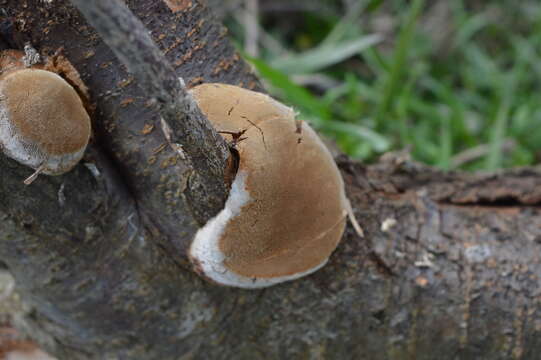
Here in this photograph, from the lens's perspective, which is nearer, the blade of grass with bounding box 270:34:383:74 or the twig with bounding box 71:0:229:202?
the twig with bounding box 71:0:229:202

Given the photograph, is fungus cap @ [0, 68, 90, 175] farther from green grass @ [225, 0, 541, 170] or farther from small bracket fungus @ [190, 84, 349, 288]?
green grass @ [225, 0, 541, 170]

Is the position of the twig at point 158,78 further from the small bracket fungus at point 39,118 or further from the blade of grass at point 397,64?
the blade of grass at point 397,64

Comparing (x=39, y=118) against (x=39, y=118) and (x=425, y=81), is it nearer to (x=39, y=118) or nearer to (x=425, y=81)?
(x=39, y=118)

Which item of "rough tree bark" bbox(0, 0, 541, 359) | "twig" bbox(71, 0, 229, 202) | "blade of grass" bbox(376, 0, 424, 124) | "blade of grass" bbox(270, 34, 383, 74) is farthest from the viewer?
"blade of grass" bbox(270, 34, 383, 74)

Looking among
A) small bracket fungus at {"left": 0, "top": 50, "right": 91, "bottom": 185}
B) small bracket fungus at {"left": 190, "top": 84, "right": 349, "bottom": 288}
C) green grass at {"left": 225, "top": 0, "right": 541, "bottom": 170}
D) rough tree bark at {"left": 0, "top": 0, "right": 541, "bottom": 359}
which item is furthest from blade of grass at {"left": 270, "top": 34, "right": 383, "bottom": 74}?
small bracket fungus at {"left": 0, "top": 50, "right": 91, "bottom": 185}

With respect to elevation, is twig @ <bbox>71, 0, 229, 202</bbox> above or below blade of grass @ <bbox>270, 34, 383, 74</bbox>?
above

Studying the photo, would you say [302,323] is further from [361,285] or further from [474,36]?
[474,36]

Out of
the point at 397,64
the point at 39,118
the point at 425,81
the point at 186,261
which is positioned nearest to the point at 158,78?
the point at 39,118
